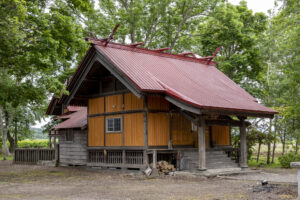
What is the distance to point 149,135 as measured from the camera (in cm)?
1856

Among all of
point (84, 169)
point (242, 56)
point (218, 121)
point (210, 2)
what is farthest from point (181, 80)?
point (210, 2)

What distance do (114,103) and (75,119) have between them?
244 inches

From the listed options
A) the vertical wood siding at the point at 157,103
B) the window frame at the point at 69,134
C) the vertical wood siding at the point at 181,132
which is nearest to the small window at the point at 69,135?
the window frame at the point at 69,134

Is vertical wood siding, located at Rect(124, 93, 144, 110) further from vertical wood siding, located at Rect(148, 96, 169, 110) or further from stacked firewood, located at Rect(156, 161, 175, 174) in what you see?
stacked firewood, located at Rect(156, 161, 175, 174)

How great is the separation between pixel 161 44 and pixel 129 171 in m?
21.9

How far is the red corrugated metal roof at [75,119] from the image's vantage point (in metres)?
23.8

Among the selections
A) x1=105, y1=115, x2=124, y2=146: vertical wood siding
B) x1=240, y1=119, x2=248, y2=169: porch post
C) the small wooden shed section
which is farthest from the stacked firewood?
x1=240, y1=119, x2=248, y2=169: porch post

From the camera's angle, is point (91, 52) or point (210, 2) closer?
point (91, 52)

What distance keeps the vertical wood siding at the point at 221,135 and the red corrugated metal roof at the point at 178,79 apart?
229 centimetres

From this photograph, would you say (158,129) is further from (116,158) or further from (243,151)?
(243,151)

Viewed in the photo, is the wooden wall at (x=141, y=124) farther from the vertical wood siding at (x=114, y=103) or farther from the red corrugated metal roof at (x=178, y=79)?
the red corrugated metal roof at (x=178, y=79)

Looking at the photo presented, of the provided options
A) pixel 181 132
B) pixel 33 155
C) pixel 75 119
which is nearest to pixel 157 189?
pixel 181 132

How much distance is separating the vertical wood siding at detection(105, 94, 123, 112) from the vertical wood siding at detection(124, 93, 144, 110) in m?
0.47

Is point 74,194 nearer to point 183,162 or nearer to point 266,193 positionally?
point 266,193
